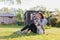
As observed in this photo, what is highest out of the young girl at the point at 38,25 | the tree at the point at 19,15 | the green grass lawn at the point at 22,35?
the tree at the point at 19,15

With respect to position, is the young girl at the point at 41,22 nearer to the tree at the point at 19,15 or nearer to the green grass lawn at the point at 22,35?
the green grass lawn at the point at 22,35

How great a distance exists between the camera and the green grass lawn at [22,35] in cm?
156

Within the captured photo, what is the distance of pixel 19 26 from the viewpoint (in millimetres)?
1605

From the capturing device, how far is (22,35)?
1582mm

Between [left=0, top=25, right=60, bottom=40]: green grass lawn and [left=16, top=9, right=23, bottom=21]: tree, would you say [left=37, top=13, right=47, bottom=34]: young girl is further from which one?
[left=16, top=9, right=23, bottom=21]: tree

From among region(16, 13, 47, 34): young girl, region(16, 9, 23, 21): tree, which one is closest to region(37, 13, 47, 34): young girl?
region(16, 13, 47, 34): young girl

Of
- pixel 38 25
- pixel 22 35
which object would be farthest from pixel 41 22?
pixel 22 35

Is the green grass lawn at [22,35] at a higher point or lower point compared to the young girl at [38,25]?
lower

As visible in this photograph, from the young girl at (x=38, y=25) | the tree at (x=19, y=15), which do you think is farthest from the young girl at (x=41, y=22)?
the tree at (x=19, y=15)

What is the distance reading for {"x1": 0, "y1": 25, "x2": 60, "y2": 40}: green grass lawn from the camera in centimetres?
156

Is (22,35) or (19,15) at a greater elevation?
(19,15)

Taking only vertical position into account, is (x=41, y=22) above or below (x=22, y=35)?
above

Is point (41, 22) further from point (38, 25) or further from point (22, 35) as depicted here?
point (22, 35)

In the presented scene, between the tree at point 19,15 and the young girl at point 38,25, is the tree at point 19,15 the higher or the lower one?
the higher one
